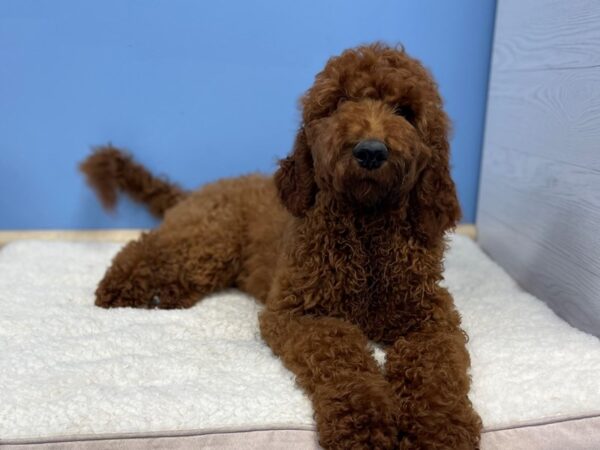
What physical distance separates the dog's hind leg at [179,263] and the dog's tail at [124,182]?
41cm

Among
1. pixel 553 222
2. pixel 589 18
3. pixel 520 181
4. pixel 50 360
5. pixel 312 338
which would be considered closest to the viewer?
pixel 312 338

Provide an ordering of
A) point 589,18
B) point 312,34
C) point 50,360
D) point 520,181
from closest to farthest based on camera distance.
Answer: point 50,360, point 589,18, point 520,181, point 312,34

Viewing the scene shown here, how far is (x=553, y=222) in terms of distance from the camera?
189 cm

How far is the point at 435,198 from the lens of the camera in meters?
1.44

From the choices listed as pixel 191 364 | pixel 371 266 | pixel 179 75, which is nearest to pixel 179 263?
pixel 191 364

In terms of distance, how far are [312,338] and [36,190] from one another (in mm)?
1749

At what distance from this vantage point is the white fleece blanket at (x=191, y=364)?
1184mm

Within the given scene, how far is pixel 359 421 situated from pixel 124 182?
166 cm

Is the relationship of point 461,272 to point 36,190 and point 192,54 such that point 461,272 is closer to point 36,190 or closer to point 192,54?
point 192,54

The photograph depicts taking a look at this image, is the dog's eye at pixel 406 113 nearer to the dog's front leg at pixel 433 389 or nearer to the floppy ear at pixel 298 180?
the floppy ear at pixel 298 180

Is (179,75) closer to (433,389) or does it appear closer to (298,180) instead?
(298,180)

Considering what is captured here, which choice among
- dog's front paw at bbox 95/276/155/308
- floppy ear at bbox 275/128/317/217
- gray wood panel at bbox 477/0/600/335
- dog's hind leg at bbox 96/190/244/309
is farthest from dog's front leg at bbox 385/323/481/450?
dog's front paw at bbox 95/276/155/308

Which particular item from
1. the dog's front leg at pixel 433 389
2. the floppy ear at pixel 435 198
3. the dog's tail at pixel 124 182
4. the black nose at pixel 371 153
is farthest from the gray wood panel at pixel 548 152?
the dog's tail at pixel 124 182

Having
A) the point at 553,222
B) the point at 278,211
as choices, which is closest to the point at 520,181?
the point at 553,222
